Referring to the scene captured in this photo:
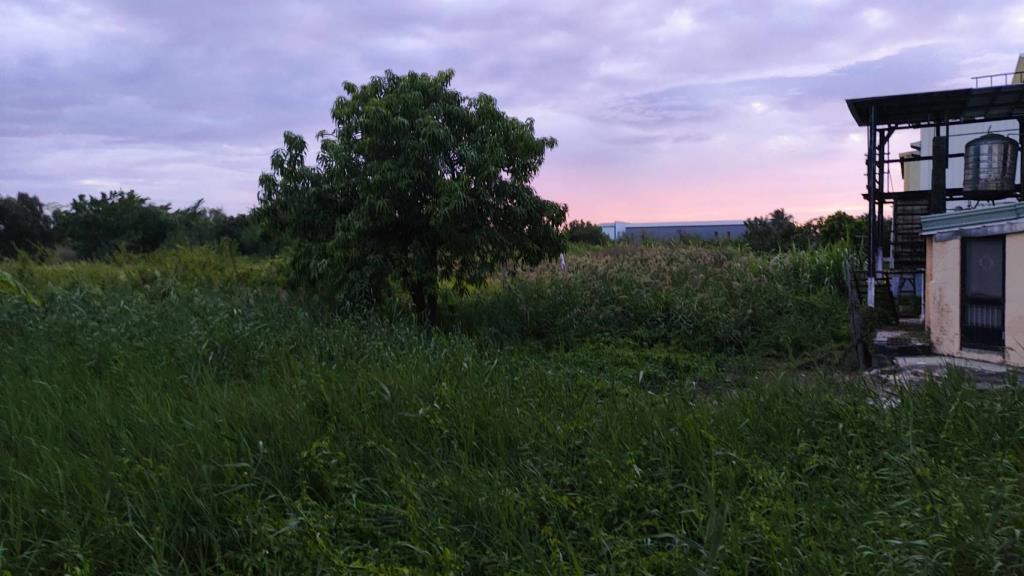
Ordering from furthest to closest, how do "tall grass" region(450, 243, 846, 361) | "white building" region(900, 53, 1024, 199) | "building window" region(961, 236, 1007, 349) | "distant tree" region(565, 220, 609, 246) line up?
1. "distant tree" region(565, 220, 609, 246)
2. "white building" region(900, 53, 1024, 199)
3. "tall grass" region(450, 243, 846, 361)
4. "building window" region(961, 236, 1007, 349)

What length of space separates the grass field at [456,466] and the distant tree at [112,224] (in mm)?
20375

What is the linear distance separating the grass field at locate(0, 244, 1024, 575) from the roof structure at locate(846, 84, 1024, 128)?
26.2 feet

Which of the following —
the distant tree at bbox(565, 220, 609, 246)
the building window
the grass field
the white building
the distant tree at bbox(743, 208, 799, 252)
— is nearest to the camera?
the grass field

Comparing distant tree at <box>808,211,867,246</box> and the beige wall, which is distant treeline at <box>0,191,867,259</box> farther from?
the beige wall

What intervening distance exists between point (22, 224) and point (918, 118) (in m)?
27.9

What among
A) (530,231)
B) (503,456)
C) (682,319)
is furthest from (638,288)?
(503,456)


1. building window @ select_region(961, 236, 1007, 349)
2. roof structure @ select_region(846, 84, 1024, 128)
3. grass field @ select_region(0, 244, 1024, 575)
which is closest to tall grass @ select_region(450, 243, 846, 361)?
building window @ select_region(961, 236, 1007, 349)

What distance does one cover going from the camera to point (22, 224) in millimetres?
26672

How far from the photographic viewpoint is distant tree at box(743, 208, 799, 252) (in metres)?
21.9

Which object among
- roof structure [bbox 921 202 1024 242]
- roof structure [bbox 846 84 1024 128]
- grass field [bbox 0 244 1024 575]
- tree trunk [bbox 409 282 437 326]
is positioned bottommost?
grass field [bbox 0 244 1024 575]

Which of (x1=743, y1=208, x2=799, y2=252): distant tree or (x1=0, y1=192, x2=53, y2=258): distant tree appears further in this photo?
(x1=0, y1=192, x2=53, y2=258): distant tree

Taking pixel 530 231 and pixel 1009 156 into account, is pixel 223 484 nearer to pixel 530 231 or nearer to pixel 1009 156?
pixel 530 231

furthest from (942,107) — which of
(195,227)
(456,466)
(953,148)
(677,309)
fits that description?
(195,227)

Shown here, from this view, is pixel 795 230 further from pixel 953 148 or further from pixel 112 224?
pixel 112 224
